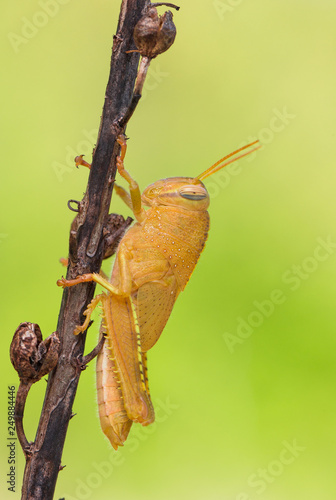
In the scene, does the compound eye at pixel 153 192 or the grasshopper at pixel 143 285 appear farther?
the compound eye at pixel 153 192

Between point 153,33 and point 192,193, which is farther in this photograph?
point 192,193

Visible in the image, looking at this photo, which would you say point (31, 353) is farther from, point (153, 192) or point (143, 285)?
point (153, 192)

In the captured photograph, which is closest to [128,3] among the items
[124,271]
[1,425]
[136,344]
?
[124,271]

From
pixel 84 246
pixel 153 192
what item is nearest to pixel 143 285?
pixel 153 192

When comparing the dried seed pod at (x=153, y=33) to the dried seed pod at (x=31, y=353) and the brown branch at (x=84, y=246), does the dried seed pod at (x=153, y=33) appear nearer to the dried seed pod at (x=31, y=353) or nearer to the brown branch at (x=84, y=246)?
the brown branch at (x=84, y=246)

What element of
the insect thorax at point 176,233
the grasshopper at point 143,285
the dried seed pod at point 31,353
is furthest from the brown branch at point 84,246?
the insect thorax at point 176,233
